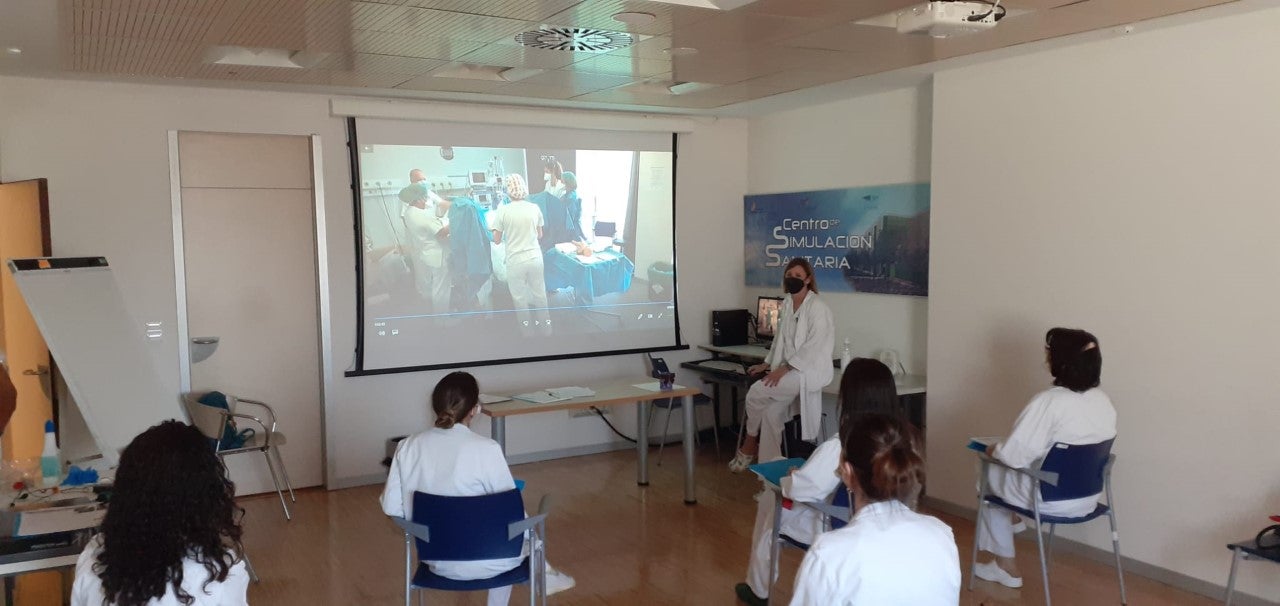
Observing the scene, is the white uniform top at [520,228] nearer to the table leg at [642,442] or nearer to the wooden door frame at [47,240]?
the table leg at [642,442]

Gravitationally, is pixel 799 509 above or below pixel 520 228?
below

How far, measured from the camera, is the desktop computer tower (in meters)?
7.43

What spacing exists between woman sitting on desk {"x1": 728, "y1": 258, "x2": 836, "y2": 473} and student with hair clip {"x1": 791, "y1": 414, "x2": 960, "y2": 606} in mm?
3568

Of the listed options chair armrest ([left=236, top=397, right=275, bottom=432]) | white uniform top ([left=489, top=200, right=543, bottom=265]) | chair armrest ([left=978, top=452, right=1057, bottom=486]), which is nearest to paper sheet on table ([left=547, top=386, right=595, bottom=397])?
white uniform top ([left=489, top=200, right=543, bottom=265])

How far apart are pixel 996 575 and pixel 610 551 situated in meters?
1.97

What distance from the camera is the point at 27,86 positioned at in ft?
17.0

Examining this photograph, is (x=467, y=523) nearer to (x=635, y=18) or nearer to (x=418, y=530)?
(x=418, y=530)

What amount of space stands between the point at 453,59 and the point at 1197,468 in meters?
4.21

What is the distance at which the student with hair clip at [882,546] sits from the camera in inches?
79.0

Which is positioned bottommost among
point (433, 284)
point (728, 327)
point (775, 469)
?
point (775, 469)

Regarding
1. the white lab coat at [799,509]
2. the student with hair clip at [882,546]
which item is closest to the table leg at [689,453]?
the white lab coat at [799,509]

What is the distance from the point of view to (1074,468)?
3.84 meters

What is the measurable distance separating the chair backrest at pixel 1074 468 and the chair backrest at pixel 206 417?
4.33 meters

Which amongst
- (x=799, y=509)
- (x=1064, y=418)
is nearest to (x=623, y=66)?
(x=799, y=509)
